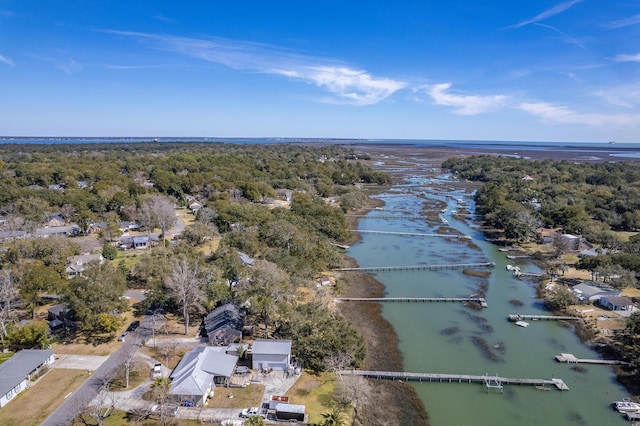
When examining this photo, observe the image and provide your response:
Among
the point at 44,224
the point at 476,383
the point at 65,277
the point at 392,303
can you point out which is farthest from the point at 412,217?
the point at 44,224

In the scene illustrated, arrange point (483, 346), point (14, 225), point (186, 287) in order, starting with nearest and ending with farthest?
1. point (483, 346)
2. point (186, 287)
3. point (14, 225)

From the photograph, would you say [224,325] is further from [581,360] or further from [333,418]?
[581,360]

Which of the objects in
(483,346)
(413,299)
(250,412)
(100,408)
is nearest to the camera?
(100,408)

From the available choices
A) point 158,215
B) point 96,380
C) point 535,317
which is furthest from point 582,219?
point 96,380

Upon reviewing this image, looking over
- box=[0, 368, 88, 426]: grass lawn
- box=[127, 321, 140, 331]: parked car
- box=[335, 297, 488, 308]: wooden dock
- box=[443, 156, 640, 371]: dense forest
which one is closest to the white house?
box=[0, 368, 88, 426]: grass lawn

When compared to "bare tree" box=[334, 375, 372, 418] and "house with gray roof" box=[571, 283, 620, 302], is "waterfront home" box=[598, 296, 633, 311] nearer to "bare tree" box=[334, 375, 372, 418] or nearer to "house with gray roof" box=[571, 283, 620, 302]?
"house with gray roof" box=[571, 283, 620, 302]

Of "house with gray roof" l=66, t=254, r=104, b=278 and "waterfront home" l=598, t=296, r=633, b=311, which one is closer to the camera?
"waterfront home" l=598, t=296, r=633, b=311

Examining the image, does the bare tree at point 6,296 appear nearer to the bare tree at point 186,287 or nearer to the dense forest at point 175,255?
the dense forest at point 175,255
